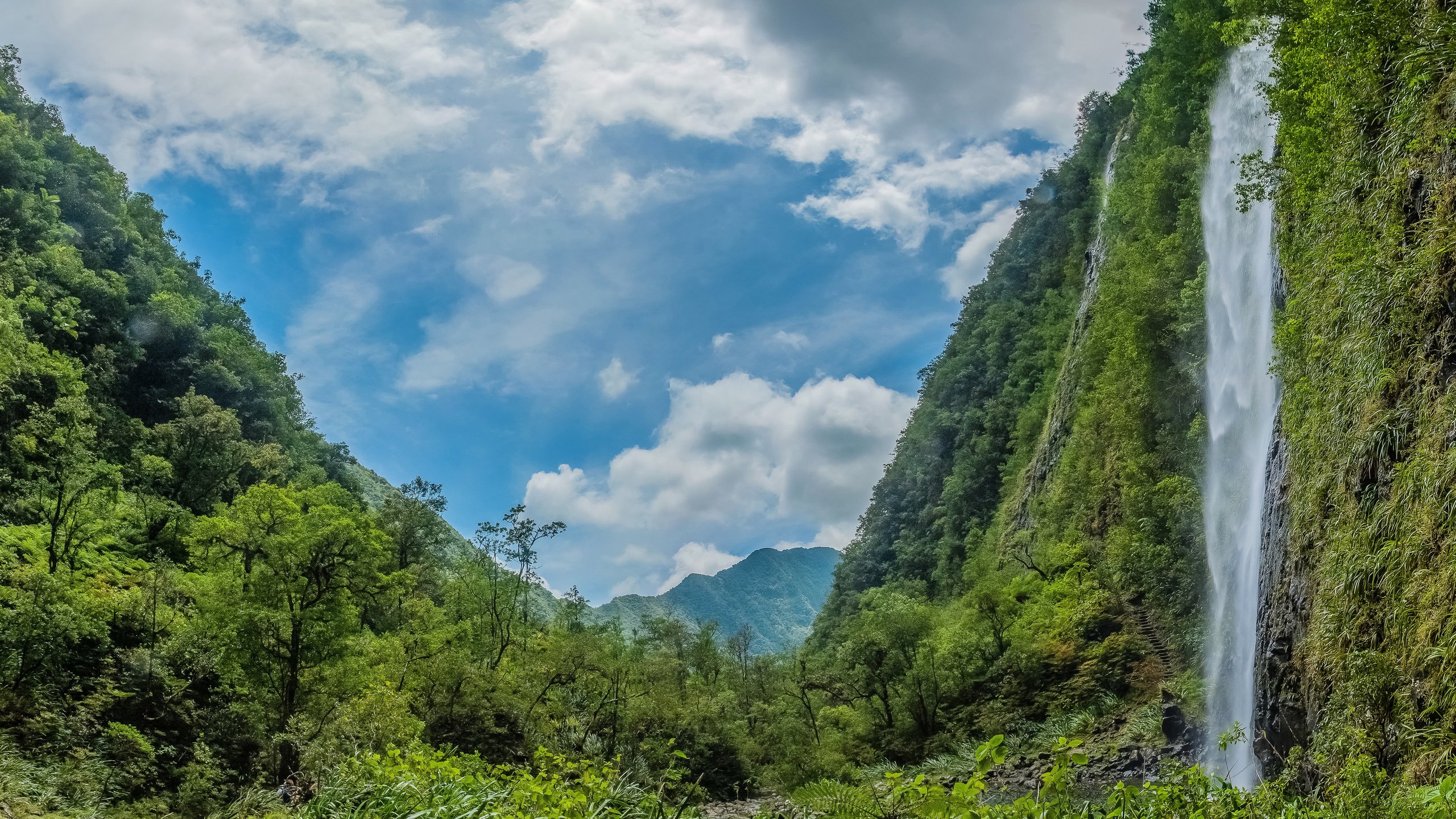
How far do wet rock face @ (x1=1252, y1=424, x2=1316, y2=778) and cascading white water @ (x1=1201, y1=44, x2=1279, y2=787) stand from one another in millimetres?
1348

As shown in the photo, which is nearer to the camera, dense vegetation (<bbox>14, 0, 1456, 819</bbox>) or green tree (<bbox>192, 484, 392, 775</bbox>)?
dense vegetation (<bbox>14, 0, 1456, 819</bbox>)

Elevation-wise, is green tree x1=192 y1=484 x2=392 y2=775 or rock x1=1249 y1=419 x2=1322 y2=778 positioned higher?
green tree x1=192 y1=484 x2=392 y2=775

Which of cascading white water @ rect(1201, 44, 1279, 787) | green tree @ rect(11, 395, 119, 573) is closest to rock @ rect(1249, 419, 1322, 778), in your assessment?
cascading white water @ rect(1201, 44, 1279, 787)

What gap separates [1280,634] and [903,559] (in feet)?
Answer: 177

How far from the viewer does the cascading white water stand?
675 inches

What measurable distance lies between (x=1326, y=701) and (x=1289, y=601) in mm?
3170

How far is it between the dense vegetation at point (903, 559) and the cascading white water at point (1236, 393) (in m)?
2.34

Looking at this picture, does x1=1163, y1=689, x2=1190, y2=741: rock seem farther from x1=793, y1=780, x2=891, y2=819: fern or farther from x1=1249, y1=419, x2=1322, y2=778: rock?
x1=793, y1=780, x2=891, y2=819: fern

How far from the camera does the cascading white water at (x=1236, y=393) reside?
17.1 meters

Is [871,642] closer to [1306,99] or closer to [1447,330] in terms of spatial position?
[1306,99]

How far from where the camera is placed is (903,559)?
65.2 meters

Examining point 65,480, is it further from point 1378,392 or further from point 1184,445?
point 1184,445

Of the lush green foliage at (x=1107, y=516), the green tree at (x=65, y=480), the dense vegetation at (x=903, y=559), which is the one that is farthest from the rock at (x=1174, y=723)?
the green tree at (x=65, y=480)

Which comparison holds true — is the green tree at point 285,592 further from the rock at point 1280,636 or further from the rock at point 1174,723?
the rock at point 1174,723
